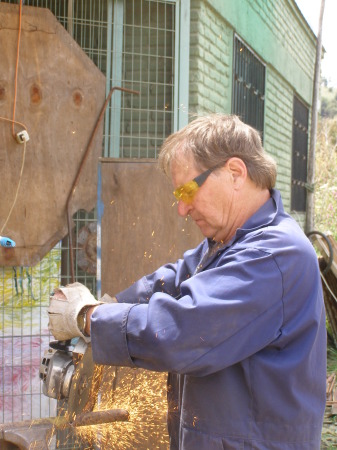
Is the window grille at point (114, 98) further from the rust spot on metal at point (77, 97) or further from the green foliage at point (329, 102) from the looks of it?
the green foliage at point (329, 102)

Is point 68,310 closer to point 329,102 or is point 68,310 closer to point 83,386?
point 83,386

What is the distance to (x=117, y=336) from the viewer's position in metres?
2.17

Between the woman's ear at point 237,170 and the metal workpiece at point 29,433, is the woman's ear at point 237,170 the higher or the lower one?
the higher one

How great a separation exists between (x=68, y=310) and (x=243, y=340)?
2.16 ft

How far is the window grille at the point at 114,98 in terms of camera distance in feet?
17.2

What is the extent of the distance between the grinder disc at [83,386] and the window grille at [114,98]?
8.04ft

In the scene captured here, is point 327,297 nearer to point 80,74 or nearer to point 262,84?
point 262,84

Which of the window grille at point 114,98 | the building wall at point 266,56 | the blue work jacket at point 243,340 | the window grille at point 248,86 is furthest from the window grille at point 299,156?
the blue work jacket at point 243,340

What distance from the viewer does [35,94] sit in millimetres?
5016

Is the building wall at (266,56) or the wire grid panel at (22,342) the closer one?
the wire grid panel at (22,342)

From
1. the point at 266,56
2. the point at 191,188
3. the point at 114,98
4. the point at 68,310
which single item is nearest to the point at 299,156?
the point at 266,56

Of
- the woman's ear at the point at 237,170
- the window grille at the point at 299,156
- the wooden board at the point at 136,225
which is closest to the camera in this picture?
the woman's ear at the point at 237,170

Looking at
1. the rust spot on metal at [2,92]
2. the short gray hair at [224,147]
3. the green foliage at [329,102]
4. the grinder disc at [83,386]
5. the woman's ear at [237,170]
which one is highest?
the green foliage at [329,102]

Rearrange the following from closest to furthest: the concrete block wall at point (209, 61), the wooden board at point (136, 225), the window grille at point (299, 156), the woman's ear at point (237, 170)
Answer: the woman's ear at point (237, 170) < the wooden board at point (136, 225) < the concrete block wall at point (209, 61) < the window grille at point (299, 156)
